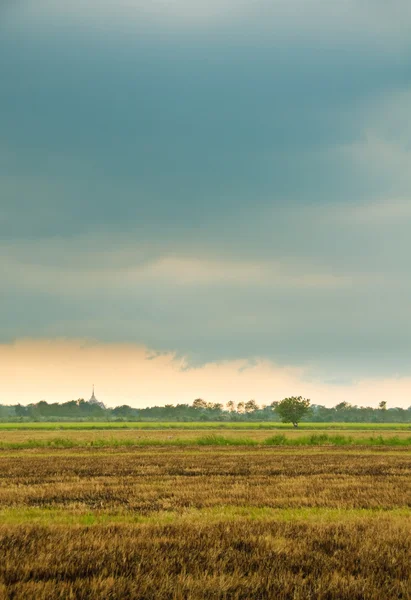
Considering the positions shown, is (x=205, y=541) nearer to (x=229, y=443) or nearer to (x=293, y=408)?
(x=229, y=443)

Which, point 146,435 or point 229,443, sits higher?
point 229,443

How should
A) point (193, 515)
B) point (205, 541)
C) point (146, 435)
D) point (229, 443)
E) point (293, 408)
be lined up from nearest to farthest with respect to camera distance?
point (205, 541) → point (193, 515) → point (229, 443) → point (146, 435) → point (293, 408)

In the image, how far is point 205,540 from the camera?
9.55 metres

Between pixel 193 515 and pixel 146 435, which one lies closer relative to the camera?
pixel 193 515

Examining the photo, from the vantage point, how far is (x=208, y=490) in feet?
59.1

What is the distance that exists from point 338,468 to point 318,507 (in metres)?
13.0

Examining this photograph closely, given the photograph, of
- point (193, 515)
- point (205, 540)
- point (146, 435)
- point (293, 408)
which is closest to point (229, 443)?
point (146, 435)

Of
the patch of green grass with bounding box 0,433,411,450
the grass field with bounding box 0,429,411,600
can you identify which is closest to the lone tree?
the patch of green grass with bounding box 0,433,411,450

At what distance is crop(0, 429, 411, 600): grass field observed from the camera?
22.8 feet

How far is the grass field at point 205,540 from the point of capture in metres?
6.96

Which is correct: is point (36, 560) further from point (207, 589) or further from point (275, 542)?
point (275, 542)

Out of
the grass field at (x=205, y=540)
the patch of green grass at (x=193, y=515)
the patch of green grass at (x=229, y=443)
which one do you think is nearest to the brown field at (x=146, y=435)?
the patch of green grass at (x=229, y=443)

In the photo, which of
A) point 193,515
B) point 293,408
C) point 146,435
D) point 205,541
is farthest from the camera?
point 293,408

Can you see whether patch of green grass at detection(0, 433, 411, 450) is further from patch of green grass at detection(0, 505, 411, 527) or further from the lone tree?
the lone tree
